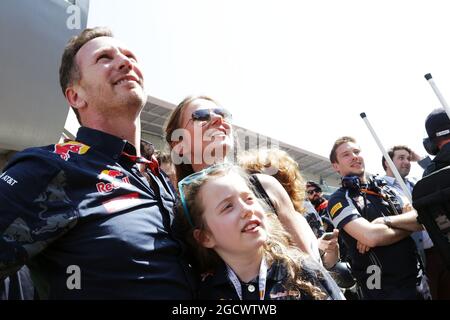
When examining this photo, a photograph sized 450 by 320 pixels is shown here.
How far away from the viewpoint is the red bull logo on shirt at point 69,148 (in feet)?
4.67

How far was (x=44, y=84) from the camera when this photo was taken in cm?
252

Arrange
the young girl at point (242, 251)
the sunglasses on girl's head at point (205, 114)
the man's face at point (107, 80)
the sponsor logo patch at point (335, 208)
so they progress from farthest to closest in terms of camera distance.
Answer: the sponsor logo patch at point (335, 208) < the sunglasses on girl's head at point (205, 114) < the man's face at point (107, 80) < the young girl at point (242, 251)

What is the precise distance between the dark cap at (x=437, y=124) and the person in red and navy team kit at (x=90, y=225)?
2062mm

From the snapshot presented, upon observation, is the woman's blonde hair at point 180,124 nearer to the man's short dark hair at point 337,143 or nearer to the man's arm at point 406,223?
the man's arm at point 406,223

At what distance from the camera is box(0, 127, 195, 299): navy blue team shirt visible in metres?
1.18

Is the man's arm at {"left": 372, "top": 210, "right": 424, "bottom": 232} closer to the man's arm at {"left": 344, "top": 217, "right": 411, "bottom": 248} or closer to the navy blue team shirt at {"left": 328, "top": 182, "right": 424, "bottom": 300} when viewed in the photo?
the man's arm at {"left": 344, "top": 217, "right": 411, "bottom": 248}

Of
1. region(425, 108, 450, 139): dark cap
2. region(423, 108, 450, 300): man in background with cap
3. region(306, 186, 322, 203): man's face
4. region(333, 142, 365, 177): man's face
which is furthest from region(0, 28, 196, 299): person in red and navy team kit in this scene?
region(306, 186, 322, 203): man's face

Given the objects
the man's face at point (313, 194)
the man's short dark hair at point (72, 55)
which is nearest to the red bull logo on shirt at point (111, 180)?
the man's short dark hair at point (72, 55)

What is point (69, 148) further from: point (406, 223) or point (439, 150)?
point (439, 150)

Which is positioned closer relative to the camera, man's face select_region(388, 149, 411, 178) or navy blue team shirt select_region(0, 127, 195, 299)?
navy blue team shirt select_region(0, 127, 195, 299)

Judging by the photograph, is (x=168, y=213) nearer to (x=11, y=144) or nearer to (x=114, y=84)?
(x=114, y=84)

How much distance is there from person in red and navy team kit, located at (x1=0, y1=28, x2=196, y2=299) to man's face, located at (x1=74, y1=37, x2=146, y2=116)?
0.59ft

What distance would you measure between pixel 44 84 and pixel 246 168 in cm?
159
